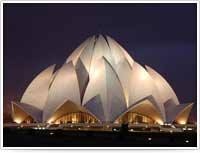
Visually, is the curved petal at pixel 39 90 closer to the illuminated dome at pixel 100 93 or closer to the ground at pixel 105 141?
the illuminated dome at pixel 100 93

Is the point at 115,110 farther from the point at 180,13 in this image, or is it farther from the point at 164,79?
the point at 180,13

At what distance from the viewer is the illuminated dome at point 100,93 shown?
Result: 17.2 meters

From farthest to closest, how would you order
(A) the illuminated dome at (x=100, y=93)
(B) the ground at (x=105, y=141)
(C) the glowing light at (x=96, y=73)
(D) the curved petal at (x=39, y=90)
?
(D) the curved petal at (x=39, y=90), (C) the glowing light at (x=96, y=73), (A) the illuminated dome at (x=100, y=93), (B) the ground at (x=105, y=141)

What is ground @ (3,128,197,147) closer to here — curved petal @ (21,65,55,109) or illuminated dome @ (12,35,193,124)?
illuminated dome @ (12,35,193,124)

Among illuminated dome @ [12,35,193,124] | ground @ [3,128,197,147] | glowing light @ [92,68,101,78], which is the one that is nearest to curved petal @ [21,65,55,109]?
illuminated dome @ [12,35,193,124]

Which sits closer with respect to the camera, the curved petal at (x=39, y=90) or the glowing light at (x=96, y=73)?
the glowing light at (x=96, y=73)

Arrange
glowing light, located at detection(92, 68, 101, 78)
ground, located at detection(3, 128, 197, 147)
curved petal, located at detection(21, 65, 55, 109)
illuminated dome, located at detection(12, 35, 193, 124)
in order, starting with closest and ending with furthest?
ground, located at detection(3, 128, 197, 147) → illuminated dome, located at detection(12, 35, 193, 124) → glowing light, located at detection(92, 68, 101, 78) → curved petal, located at detection(21, 65, 55, 109)

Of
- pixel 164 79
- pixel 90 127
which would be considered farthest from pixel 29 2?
pixel 164 79

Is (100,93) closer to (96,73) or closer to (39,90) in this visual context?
(96,73)

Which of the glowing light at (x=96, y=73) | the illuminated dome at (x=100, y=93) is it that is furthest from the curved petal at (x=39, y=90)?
the glowing light at (x=96, y=73)

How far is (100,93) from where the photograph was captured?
17.2 meters

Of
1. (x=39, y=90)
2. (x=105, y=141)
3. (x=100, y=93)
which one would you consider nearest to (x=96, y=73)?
(x=100, y=93)

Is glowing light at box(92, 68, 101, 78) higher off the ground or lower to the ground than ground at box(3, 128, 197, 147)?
higher

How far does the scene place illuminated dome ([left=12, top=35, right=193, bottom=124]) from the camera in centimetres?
1716
